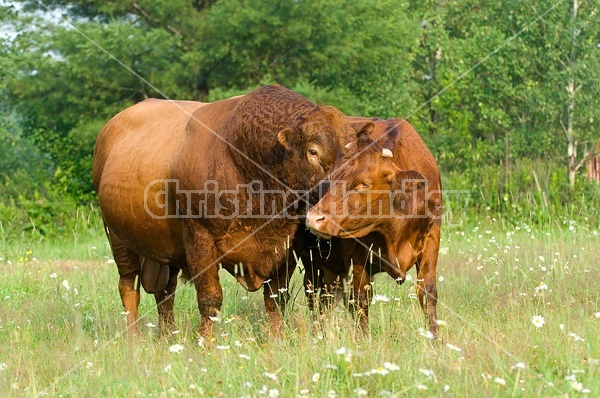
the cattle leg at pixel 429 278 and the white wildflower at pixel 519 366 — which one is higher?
the white wildflower at pixel 519 366

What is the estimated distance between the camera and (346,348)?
441 centimetres

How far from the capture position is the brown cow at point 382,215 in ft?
17.0

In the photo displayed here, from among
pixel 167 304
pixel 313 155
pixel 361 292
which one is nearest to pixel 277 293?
pixel 361 292

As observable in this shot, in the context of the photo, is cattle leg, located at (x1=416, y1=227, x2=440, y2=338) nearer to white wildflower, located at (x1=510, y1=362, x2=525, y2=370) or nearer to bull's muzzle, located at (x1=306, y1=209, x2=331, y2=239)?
bull's muzzle, located at (x1=306, y1=209, x2=331, y2=239)

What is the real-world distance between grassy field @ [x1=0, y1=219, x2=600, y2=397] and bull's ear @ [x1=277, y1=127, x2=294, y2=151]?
113cm

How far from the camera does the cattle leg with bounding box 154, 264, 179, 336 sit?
6.71 meters

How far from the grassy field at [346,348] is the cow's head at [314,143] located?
950 mm

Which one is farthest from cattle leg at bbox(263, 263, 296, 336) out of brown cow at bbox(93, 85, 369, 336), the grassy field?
the grassy field

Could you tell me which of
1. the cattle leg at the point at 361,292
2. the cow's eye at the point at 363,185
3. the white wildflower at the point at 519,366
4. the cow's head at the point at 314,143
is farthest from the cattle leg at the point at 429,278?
the white wildflower at the point at 519,366

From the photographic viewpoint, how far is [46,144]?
60.8 ft

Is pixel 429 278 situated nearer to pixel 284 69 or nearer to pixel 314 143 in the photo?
pixel 314 143

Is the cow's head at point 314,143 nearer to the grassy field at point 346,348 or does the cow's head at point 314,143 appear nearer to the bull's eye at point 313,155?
the bull's eye at point 313,155

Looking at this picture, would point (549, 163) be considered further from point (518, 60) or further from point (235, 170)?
point (235, 170)

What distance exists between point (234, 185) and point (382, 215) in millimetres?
1002
